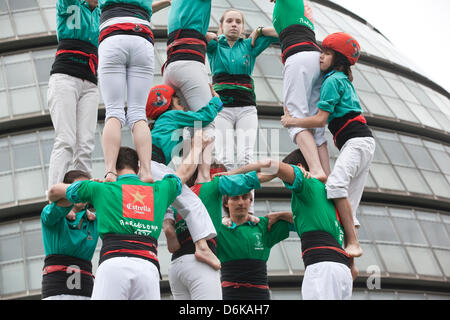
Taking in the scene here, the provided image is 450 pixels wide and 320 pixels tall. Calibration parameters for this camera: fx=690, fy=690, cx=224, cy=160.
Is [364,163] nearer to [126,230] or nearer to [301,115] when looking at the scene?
[301,115]

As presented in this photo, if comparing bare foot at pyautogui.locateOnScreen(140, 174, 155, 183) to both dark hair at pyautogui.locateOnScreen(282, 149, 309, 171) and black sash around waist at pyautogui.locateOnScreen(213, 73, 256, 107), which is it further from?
black sash around waist at pyautogui.locateOnScreen(213, 73, 256, 107)

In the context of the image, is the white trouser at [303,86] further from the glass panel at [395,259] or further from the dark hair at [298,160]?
the glass panel at [395,259]

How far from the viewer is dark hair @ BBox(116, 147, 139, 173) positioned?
777 centimetres

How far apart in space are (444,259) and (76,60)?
15.0 m

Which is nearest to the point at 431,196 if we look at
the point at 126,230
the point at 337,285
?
the point at 337,285

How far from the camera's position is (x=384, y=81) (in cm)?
2503

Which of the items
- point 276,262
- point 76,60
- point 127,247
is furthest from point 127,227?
point 276,262

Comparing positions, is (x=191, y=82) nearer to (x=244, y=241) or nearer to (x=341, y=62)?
(x=341, y=62)

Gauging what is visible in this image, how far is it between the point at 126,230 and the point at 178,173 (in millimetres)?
1661

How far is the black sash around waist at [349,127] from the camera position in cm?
898

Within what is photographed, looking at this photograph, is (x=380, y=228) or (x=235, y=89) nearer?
(x=235, y=89)

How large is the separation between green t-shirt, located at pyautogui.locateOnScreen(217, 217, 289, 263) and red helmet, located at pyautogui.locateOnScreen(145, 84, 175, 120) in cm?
178

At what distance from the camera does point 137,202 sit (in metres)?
7.23

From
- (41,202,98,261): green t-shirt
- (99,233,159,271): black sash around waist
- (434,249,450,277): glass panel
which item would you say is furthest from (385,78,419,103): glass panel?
(99,233,159,271): black sash around waist
